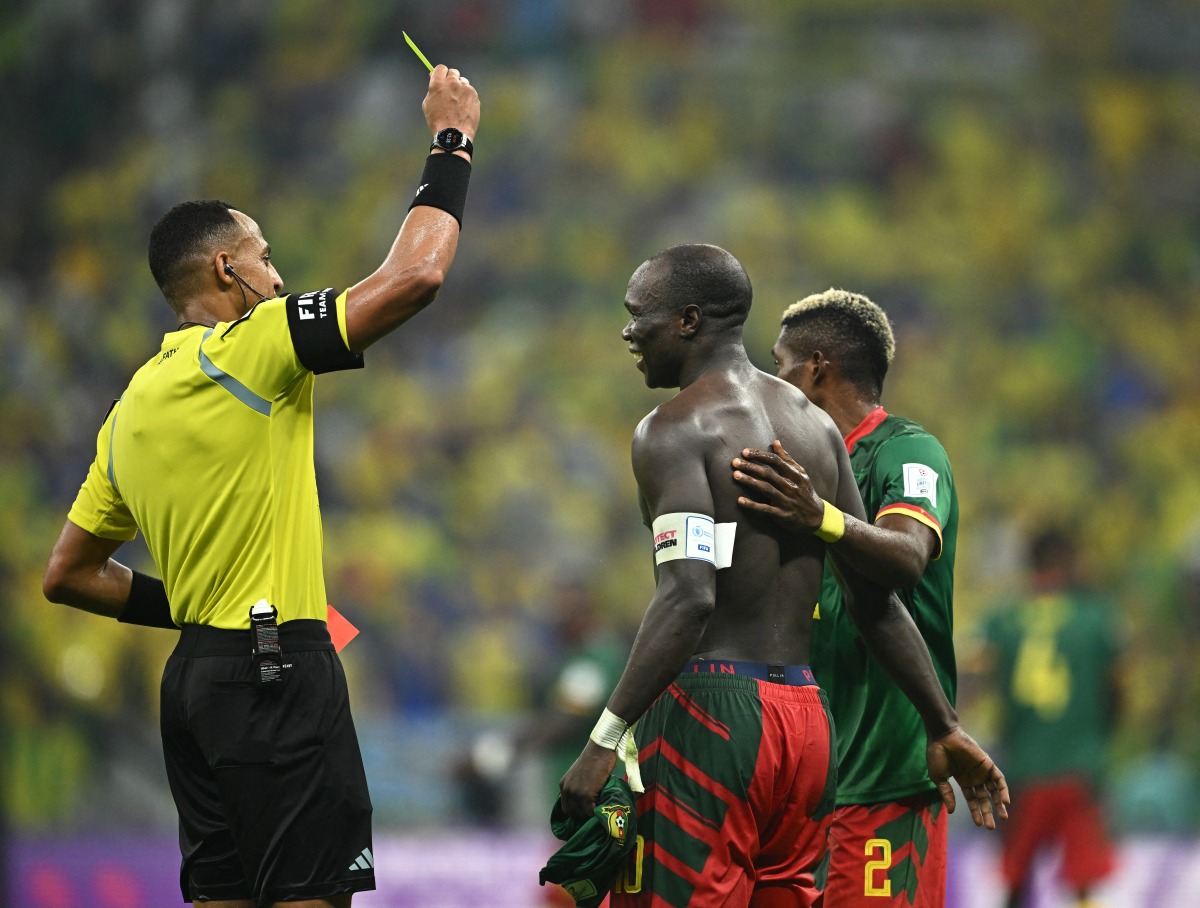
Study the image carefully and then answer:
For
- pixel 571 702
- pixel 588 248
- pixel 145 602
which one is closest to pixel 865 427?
pixel 145 602

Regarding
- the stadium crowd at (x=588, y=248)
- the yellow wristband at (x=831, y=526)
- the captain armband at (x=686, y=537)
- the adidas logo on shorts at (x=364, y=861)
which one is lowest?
the adidas logo on shorts at (x=364, y=861)

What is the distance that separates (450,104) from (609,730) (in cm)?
168

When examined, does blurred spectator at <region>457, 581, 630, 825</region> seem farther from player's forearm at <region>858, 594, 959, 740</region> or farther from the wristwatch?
the wristwatch

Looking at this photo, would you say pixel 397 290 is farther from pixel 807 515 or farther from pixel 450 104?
pixel 807 515

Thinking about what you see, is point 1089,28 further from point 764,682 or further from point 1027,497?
point 764,682

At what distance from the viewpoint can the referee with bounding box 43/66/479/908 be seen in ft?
11.4

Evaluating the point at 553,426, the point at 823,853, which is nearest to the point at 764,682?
the point at 823,853

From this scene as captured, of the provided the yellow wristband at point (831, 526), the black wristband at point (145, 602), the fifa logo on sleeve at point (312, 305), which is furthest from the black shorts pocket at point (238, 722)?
the yellow wristband at point (831, 526)

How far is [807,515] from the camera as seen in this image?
3.62m

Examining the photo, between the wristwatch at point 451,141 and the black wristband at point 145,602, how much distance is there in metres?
1.49

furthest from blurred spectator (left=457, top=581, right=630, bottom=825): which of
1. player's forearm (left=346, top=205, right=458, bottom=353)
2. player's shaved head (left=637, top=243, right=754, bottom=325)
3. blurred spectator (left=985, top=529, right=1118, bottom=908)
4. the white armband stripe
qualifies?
player's forearm (left=346, top=205, right=458, bottom=353)

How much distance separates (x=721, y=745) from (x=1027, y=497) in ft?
38.0

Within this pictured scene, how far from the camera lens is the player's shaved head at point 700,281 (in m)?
3.83

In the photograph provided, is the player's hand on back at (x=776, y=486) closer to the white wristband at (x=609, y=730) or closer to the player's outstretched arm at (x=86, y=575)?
the white wristband at (x=609, y=730)
